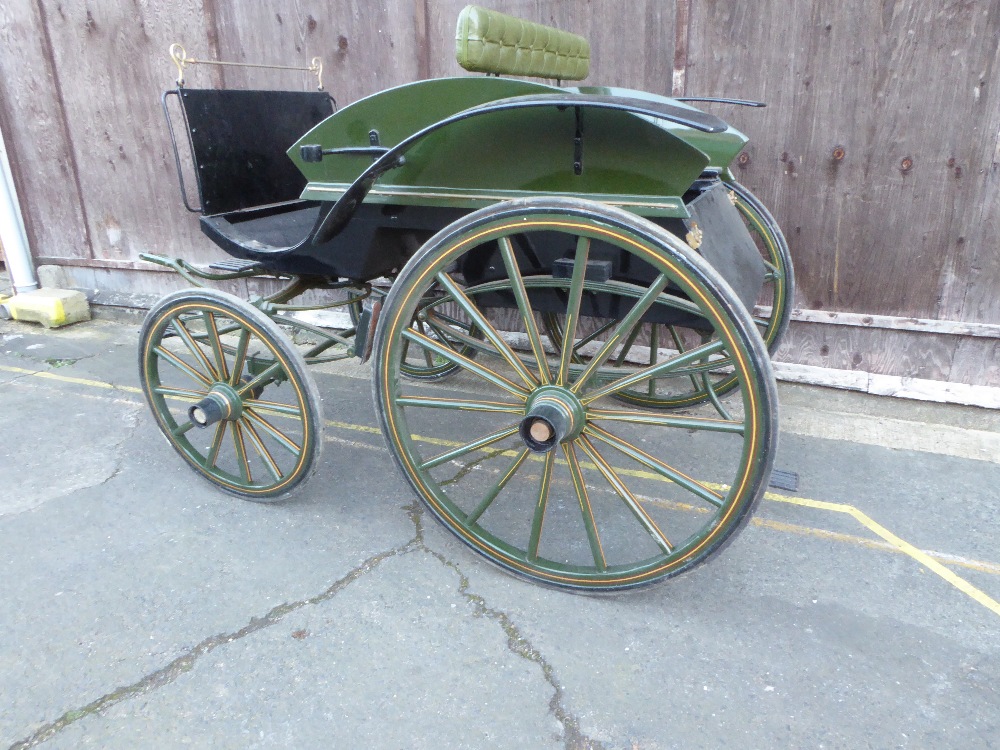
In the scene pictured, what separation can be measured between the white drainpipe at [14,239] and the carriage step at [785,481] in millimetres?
5191

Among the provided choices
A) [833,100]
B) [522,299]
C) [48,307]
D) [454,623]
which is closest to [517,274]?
[522,299]

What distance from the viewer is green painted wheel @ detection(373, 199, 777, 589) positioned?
169 cm

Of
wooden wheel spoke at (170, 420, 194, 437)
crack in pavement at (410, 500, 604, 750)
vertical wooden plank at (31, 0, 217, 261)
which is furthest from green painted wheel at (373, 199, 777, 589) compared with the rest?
vertical wooden plank at (31, 0, 217, 261)

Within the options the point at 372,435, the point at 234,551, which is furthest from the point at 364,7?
the point at 234,551

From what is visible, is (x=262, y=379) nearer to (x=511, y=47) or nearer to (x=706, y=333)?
(x=511, y=47)

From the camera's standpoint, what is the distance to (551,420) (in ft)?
6.11

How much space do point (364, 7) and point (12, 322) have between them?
131 inches

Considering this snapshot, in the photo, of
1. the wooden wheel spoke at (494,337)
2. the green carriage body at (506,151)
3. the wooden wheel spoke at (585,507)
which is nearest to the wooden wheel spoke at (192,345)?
the green carriage body at (506,151)

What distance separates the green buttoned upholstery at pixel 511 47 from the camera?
206 centimetres

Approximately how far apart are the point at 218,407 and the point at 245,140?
1.13 metres

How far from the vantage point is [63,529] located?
251cm

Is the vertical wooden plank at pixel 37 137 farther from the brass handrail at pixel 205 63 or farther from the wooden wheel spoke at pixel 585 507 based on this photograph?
the wooden wheel spoke at pixel 585 507

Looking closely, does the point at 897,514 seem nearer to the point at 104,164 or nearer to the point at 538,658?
the point at 538,658

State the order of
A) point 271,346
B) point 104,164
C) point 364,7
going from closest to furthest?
point 271,346 → point 364,7 → point 104,164
